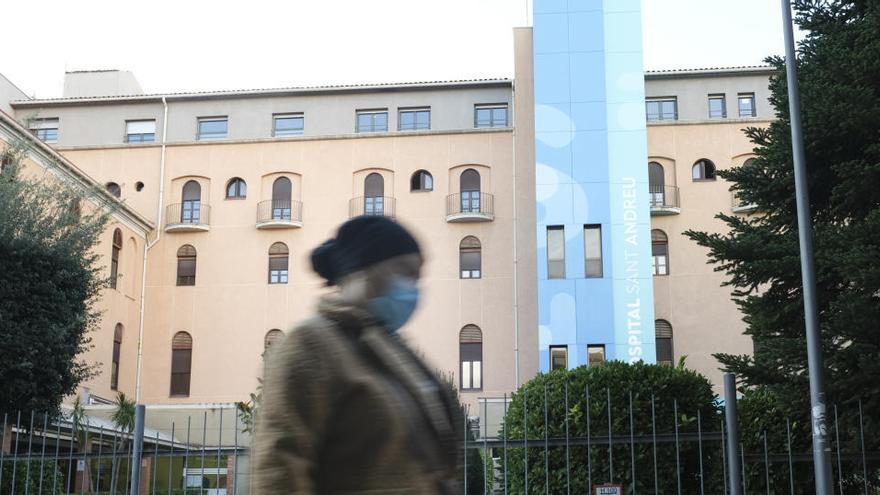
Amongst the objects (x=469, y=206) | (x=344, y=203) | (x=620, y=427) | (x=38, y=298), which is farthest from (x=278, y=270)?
(x=620, y=427)

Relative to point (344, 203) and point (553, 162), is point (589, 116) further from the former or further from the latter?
point (344, 203)

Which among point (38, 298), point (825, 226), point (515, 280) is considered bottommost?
point (825, 226)

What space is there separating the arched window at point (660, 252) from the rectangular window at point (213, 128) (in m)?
18.6

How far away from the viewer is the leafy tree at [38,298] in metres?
20.0

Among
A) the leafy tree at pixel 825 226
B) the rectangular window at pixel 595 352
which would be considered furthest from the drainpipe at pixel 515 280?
the leafy tree at pixel 825 226

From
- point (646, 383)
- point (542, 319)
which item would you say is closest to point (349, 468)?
point (646, 383)

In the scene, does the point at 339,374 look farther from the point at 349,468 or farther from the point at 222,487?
the point at 222,487

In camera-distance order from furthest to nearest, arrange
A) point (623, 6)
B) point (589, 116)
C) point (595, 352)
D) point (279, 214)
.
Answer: point (279, 214), point (623, 6), point (589, 116), point (595, 352)

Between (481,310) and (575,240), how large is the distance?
5.65 metres

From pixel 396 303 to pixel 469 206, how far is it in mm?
41320

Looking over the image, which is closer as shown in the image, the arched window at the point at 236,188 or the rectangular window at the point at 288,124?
the arched window at the point at 236,188

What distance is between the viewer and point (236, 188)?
45875 millimetres

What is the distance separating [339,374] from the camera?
240 cm

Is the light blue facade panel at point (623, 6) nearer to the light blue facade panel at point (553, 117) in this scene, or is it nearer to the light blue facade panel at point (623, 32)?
the light blue facade panel at point (623, 32)
